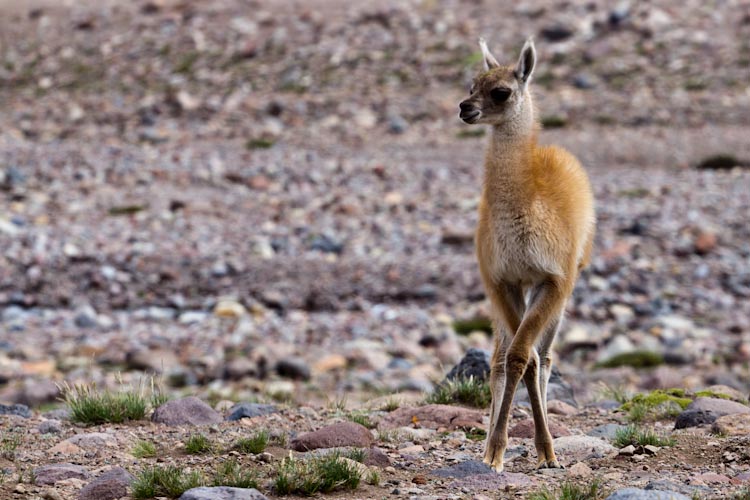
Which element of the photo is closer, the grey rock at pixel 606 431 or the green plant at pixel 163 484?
the green plant at pixel 163 484

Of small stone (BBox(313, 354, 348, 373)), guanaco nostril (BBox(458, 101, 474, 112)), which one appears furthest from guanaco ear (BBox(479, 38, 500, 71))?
small stone (BBox(313, 354, 348, 373))

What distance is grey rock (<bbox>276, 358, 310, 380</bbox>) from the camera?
44.6ft

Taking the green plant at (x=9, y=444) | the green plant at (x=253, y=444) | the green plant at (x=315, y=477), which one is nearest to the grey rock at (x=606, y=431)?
the green plant at (x=315, y=477)

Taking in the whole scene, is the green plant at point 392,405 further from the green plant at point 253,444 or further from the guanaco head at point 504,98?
the guanaco head at point 504,98

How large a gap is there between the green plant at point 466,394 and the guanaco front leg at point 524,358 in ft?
6.43

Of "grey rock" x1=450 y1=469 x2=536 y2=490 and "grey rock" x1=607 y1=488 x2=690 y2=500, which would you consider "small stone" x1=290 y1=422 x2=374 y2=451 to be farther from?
"grey rock" x1=607 y1=488 x2=690 y2=500

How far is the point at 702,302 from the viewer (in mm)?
16094

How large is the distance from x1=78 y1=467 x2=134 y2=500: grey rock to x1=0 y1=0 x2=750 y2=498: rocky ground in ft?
0.96

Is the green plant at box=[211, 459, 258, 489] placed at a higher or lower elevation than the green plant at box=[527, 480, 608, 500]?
lower

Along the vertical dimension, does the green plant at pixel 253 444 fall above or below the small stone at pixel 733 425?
below

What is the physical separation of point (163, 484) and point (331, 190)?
15499mm

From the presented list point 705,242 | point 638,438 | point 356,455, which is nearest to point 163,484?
point 356,455

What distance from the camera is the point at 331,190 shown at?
21.2 meters

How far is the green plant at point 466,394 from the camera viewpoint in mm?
8586
